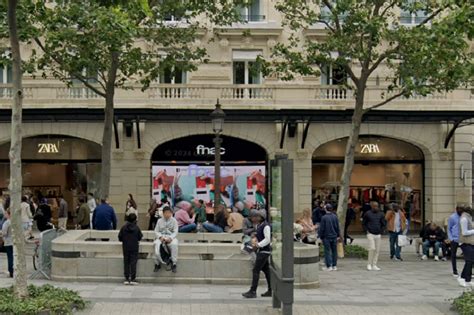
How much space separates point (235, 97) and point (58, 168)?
27.0ft

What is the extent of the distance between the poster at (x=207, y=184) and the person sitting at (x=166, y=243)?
42.9 feet

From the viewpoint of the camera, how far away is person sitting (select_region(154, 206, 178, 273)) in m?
14.3

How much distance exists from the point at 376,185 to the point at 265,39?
7853 mm

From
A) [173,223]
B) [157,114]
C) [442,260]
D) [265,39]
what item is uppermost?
[265,39]

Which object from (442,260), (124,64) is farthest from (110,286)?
(442,260)

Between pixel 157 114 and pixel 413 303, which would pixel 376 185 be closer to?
pixel 157 114

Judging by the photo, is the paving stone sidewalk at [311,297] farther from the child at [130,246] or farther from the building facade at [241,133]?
the building facade at [241,133]

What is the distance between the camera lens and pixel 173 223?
14695 millimetres

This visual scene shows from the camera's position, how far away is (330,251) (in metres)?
17.4

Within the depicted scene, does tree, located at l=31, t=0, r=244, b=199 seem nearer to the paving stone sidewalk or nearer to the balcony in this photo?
the balcony

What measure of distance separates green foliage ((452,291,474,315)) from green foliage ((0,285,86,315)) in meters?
6.35

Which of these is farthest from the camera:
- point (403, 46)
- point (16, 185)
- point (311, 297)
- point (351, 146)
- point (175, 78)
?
point (175, 78)

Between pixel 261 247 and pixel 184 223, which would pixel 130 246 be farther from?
pixel 184 223

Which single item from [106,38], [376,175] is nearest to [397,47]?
[106,38]
